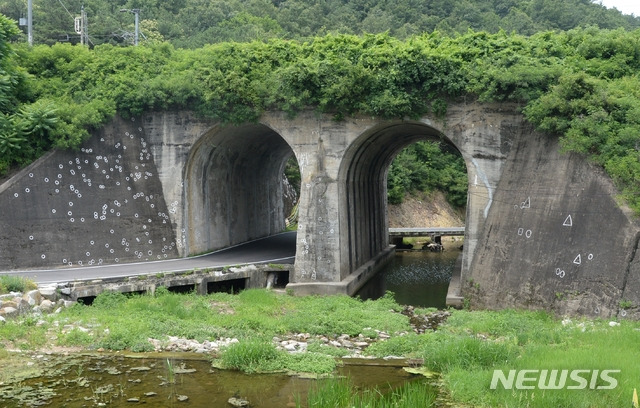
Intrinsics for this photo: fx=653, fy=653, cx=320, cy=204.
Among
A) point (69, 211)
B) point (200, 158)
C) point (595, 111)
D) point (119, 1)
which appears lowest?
point (69, 211)

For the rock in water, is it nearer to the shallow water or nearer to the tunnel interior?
the shallow water

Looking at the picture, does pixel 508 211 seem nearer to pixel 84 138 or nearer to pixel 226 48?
pixel 226 48

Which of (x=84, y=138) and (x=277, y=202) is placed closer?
(x=84, y=138)

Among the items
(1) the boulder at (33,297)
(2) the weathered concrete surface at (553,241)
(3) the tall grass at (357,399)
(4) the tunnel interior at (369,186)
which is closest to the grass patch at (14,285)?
(1) the boulder at (33,297)

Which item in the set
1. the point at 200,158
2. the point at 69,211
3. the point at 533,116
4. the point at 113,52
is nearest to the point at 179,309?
the point at 69,211

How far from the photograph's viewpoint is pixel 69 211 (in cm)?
2180

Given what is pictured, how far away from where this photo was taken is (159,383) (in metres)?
11.7

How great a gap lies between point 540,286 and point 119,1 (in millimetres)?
51983

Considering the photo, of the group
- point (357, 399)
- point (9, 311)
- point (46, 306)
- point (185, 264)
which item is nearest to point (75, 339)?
point (9, 311)

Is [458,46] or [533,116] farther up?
[458,46]

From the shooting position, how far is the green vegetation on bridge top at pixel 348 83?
1805cm

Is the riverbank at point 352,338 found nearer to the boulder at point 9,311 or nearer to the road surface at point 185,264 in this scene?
the boulder at point 9,311

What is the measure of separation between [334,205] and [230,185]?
7212mm

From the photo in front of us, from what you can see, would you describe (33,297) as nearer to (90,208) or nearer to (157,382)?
(157,382)
